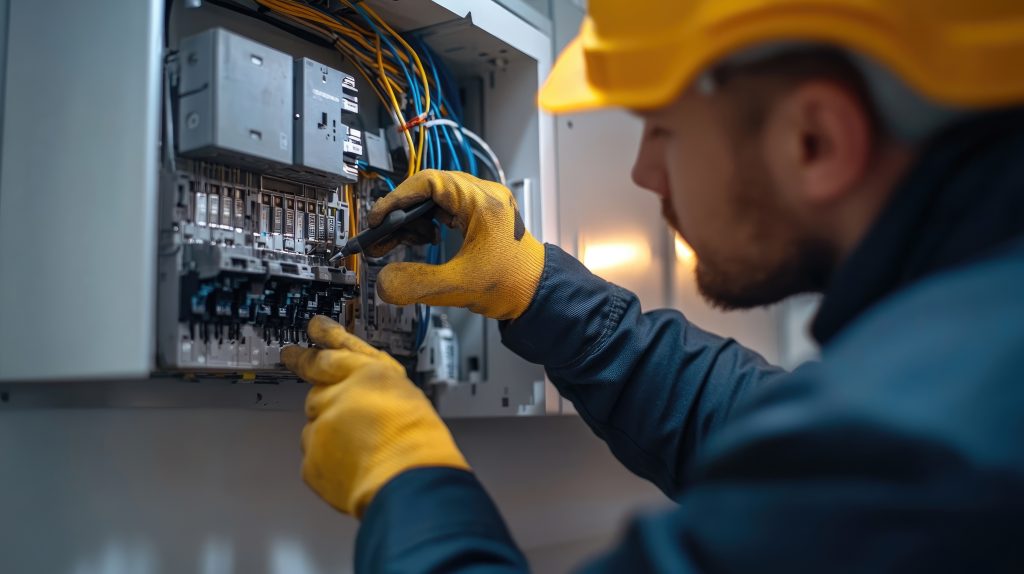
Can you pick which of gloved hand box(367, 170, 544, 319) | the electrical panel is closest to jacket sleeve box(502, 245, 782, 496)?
gloved hand box(367, 170, 544, 319)

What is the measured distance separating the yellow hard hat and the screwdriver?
42cm

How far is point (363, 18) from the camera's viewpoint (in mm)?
1163

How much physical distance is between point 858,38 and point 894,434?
287mm

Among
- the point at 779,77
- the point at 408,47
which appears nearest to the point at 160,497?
the point at 408,47

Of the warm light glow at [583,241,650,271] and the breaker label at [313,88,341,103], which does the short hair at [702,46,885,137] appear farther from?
the warm light glow at [583,241,650,271]

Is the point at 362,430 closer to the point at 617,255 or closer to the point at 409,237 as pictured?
the point at 409,237

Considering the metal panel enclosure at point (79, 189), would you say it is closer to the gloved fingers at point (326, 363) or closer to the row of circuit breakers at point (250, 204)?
the row of circuit breakers at point (250, 204)

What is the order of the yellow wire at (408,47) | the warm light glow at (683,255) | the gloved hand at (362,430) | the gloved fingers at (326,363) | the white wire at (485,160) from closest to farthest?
the gloved hand at (362,430), the gloved fingers at (326,363), the yellow wire at (408,47), the white wire at (485,160), the warm light glow at (683,255)

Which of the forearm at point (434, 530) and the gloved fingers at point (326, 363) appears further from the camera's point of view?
the gloved fingers at point (326, 363)

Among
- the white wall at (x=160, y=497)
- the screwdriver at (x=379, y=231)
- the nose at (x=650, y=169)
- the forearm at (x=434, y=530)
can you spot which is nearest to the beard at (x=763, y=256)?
the nose at (x=650, y=169)

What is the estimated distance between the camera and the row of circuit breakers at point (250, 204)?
0.88m

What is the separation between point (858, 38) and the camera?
0.59m

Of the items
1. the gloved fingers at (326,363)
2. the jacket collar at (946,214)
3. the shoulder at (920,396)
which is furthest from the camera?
the gloved fingers at (326,363)

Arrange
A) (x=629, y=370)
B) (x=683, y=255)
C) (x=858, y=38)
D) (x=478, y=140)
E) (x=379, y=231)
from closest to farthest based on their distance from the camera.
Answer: (x=858, y=38), (x=379, y=231), (x=629, y=370), (x=478, y=140), (x=683, y=255)
